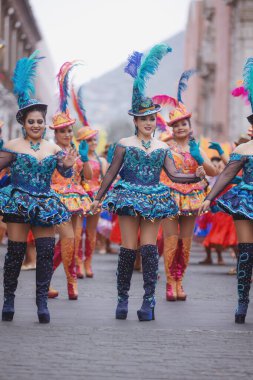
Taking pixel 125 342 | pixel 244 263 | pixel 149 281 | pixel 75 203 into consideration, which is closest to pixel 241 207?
pixel 244 263

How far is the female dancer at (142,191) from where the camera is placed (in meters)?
9.66

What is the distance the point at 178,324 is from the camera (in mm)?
9414

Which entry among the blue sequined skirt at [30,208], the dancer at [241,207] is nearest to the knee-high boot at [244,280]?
the dancer at [241,207]

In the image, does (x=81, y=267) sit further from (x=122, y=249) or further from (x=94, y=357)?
(x=94, y=357)

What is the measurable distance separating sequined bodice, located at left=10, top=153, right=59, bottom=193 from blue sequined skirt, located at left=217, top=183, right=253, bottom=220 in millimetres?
1486

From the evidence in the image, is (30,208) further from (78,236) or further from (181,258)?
(78,236)

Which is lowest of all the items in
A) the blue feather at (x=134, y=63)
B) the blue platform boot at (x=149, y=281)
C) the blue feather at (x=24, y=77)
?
the blue platform boot at (x=149, y=281)

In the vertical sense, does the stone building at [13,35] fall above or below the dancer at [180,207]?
above

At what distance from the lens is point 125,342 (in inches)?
325

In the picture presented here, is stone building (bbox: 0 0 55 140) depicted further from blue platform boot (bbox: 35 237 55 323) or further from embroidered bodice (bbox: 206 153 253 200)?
blue platform boot (bbox: 35 237 55 323)

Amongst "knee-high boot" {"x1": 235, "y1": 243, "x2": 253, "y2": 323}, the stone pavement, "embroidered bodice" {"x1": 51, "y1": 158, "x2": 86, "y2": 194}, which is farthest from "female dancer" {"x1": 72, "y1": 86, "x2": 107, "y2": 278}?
"knee-high boot" {"x1": 235, "y1": 243, "x2": 253, "y2": 323}

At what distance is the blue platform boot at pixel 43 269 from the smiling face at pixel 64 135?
267cm

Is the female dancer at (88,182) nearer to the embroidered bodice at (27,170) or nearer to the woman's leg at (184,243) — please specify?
the woman's leg at (184,243)

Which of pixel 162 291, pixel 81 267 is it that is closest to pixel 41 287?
pixel 162 291
